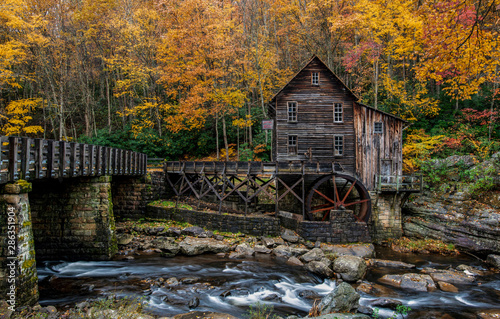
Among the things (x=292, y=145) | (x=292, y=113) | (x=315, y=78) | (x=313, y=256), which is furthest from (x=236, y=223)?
(x=315, y=78)

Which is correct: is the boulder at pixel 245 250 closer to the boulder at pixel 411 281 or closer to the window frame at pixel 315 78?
the boulder at pixel 411 281

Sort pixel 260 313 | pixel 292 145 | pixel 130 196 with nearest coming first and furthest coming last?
pixel 260 313
pixel 130 196
pixel 292 145

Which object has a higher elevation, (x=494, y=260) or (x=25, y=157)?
(x=25, y=157)

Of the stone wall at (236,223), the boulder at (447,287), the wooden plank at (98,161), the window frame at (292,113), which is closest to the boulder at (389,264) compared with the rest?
the boulder at (447,287)

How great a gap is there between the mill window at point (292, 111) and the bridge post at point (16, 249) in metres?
14.7

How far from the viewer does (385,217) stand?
56.3ft

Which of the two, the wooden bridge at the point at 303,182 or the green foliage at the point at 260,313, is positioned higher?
the wooden bridge at the point at 303,182

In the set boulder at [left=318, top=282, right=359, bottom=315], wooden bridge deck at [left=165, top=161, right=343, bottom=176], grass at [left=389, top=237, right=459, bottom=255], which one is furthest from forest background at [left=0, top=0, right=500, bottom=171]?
boulder at [left=318, top=282, right=359, bottom=315]

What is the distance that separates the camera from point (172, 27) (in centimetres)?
2406

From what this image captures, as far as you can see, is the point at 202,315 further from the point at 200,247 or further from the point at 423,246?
the point at 423,246

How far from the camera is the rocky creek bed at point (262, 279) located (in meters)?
8.38

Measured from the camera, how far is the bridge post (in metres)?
6.80

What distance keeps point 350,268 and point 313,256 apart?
196cm

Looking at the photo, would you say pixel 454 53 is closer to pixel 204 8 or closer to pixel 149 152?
pixel 204 8
